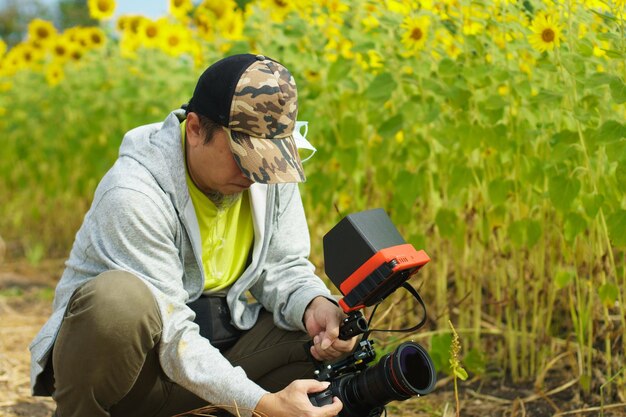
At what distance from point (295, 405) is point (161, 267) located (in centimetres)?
44

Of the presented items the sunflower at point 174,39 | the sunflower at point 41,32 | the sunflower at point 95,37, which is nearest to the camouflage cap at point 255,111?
the sunflower at point 174,39

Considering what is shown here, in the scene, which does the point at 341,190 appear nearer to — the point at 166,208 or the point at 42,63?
the point at 166,208

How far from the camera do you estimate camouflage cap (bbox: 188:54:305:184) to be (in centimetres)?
193

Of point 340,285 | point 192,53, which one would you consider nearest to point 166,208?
point 340,285

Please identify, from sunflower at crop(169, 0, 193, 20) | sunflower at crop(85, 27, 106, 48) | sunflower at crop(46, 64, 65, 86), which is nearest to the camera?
sunflower at crop(169, 0, 193, 20)

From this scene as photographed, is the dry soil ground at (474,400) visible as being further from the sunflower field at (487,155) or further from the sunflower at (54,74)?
the sunflower at (54,74)

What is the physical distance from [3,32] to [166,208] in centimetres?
2224

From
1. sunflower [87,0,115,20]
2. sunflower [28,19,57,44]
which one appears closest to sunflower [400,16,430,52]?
sunflower [87,0,115,20]

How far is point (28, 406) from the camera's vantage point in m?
2.84

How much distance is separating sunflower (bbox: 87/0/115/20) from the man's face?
314 centimetres

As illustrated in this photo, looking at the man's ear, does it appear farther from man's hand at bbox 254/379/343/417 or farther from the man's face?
man's hand at bbox 254/379/343/417

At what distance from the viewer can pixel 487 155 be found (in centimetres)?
290

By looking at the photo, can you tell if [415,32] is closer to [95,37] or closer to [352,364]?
[352,364]

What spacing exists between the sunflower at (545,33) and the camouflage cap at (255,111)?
2.56ft
